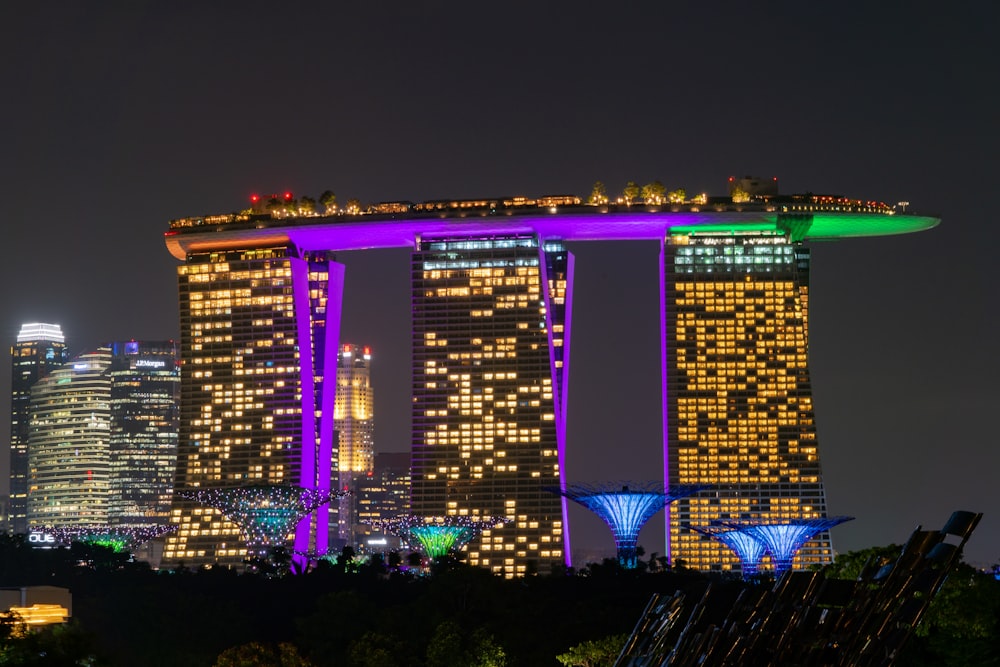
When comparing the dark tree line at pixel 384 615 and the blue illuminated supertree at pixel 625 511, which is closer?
the dark tree line at pixel 384 615

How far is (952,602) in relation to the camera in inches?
3713

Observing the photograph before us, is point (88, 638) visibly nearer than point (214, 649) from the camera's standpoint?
Yes

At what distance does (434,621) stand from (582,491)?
190 ft

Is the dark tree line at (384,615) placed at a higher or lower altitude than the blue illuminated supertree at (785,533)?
lower

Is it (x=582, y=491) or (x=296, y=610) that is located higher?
(x=582, y=491)

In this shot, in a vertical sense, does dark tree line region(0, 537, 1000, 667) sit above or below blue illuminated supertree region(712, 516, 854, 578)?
below

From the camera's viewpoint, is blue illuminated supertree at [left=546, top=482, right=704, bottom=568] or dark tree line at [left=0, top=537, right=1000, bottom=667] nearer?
dark tree line at [left=0, top=537, right=1000, bottom=667]

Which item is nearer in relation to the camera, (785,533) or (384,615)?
(384,615)

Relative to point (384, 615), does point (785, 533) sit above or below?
above

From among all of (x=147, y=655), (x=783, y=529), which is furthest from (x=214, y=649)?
(x=783, y=529)

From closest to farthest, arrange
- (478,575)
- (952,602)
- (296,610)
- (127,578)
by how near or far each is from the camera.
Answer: (952,602), (478,575), (296,610), (127,578)

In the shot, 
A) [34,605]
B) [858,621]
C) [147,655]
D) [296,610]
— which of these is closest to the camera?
[858,621]

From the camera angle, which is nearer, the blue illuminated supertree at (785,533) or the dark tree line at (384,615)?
the dark tree line at (384,615)

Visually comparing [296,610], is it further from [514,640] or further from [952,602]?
[952,602]
